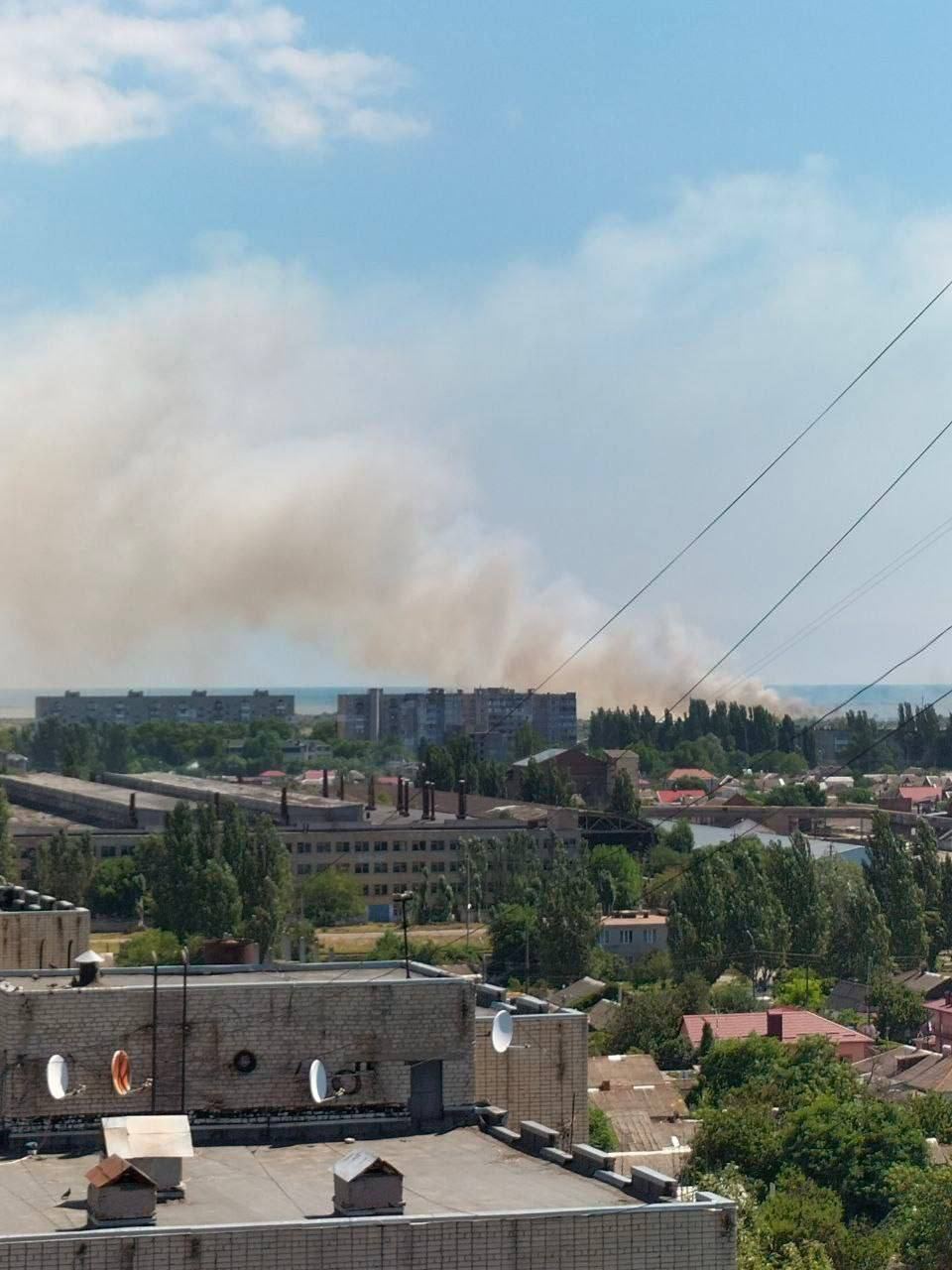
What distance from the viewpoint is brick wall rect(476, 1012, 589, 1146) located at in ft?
61.9

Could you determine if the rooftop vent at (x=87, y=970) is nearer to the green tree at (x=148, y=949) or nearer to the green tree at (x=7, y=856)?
the green tree at (x=148, y=949)

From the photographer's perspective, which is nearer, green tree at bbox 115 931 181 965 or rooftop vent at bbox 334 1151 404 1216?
rooftop vent at bbox 334 1151 404 1216

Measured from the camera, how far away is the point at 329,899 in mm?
86688

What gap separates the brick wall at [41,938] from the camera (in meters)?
23.6

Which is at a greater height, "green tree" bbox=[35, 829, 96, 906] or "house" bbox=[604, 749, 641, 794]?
"house" bbox=[604, 749, 641, 794]

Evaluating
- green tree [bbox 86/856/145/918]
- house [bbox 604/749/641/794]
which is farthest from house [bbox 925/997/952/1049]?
house [bbox 604/749/641/794]

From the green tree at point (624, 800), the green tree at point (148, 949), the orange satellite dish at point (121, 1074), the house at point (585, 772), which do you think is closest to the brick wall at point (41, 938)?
the orange satellite dish at point (121, 1074)

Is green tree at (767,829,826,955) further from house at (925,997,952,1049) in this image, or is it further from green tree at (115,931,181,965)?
green tree at (115,931,181,965)

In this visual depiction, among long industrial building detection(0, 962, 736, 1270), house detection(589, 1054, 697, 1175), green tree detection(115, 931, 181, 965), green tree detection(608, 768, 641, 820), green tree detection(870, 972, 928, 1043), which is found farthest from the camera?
green tree detection(608, 768, 641, 820)

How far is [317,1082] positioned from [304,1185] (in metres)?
1.17

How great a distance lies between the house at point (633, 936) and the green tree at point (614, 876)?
16.7 feet

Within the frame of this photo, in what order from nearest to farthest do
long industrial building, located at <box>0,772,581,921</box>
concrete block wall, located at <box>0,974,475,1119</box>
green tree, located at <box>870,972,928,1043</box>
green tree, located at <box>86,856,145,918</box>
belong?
concrete block wall, located at <box>0,974,475,1119</box>, green tree, located at <box>870,972,928,1043</box>, green tree, located at <box>86,856,145,918</box>, long industrial building, located at <box>0,772,581,921</box>

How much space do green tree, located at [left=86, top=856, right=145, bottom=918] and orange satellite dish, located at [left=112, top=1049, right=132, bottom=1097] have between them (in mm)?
64907

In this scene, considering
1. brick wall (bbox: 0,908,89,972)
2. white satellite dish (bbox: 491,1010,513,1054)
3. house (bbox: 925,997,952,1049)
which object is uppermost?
brick wall (bbox: 0,908,89,972)
